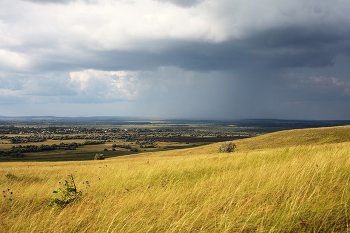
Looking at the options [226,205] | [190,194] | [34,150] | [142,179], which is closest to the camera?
[226,205]

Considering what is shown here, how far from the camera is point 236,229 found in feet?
9.71

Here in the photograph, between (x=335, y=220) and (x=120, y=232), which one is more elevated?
(x=335, y=220)

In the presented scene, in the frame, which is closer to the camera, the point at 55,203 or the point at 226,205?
the point at 226,205

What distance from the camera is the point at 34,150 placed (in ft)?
313

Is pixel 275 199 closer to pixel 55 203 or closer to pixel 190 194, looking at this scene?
pixel 190 194

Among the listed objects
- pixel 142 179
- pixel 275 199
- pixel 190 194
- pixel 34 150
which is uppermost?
pixel 275 199

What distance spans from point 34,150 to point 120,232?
11262 centimetres

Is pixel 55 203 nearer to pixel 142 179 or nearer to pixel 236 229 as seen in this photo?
pixel 142 179

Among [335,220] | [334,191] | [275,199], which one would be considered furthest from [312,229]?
[334,191]

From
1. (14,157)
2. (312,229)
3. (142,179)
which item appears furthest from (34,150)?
(312,229)

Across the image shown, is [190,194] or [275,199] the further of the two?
[190,194]

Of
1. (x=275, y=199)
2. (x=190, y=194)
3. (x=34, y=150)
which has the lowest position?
(x=34, y=150)

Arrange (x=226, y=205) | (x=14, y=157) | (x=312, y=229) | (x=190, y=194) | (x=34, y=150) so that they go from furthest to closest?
(x=34, y=150)
(x=14, y=157)
(x=190, y=194)
(x=226, y=205)
(x=312, y=229)

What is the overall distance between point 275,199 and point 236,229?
1.35 meters
